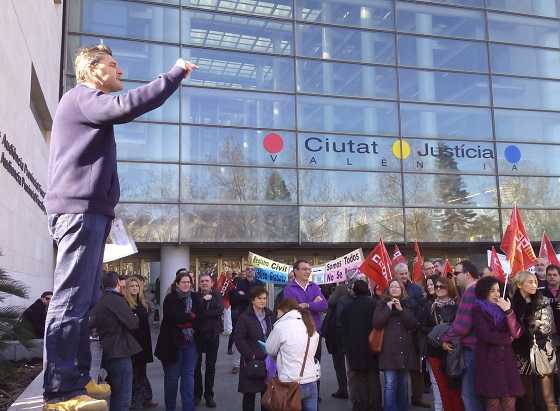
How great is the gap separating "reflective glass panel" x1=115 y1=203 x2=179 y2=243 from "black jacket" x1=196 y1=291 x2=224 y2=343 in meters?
10.8

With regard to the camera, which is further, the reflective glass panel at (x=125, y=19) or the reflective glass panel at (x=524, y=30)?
the reflective glass panel at (x=524, y=30)

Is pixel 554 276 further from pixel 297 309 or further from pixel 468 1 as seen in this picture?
pixel 468 1

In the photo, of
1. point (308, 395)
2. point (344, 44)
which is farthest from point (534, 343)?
point (344, 44)

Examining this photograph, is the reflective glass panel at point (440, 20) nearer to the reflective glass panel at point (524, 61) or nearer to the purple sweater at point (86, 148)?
the reflective glass panel at point (524, 61)

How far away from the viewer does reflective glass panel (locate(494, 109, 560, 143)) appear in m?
22.8

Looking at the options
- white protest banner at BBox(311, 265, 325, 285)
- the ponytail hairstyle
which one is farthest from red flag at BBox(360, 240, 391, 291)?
the ponytail hairstyle

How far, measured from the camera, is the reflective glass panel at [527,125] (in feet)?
74.8

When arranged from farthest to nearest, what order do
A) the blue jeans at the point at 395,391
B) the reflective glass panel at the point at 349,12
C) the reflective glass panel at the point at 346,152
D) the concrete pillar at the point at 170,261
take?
the reflective glass panel at the point at 349,12
the reflective glass panel at the point at 346,152
the concrete pillar at the point at 170,261
the blue jeans at the point at 395,391

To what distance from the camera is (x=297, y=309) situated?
19.0ft

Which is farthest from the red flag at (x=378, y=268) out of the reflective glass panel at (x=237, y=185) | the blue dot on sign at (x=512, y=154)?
the blue dot on sign at (x=512, y=154)

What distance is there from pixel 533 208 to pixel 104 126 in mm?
22603

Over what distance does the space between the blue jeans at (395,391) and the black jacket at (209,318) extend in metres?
2.38

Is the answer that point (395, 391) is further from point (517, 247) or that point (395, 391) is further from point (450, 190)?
point (450, 190)

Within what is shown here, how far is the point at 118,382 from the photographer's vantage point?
20.0 feet
